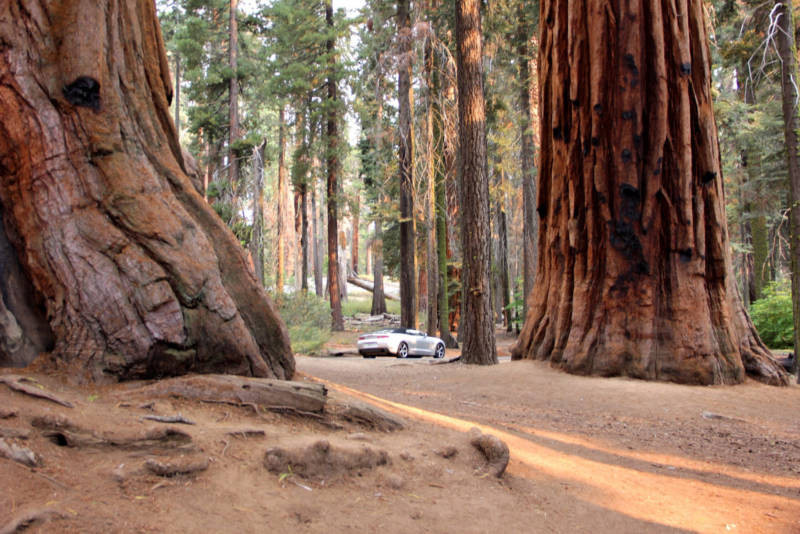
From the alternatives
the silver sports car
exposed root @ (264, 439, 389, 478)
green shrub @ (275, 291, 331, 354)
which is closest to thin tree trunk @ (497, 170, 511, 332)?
green shrub @ (275, 291, 331, 354)

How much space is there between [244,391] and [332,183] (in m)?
24.9

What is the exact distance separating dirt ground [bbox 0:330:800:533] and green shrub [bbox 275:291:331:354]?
1278cm

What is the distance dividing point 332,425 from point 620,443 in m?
3.74

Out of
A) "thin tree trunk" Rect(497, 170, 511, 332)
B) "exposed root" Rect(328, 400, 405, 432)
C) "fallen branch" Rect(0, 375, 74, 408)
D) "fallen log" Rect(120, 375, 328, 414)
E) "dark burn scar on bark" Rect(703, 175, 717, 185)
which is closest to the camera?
"fallen branch" Rect(0, 375, 74, 408)

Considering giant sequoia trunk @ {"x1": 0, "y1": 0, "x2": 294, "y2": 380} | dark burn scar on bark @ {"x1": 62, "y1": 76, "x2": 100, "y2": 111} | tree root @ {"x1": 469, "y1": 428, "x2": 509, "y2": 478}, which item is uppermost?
dark burn scar on bark @ {"x1": 62, "y1": 76, "x2": 100, "y2": 111}

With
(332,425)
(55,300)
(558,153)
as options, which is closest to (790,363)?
(558,153)

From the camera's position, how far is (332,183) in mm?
28828

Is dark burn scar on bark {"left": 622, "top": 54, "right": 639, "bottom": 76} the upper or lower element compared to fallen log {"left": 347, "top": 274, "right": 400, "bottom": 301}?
upper

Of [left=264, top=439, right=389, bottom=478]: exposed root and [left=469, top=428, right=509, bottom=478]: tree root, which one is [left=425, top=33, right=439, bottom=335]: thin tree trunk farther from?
[left=264, top=439, right=389, bottom=478]: exposed root

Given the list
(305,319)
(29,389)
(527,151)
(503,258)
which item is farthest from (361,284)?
(29,389)

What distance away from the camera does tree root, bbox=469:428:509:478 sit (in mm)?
4719

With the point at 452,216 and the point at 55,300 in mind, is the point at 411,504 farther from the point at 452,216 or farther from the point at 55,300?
the point at 452,216

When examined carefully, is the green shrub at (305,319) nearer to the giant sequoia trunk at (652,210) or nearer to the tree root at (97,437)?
the giant sequoia trunk at (652,210)

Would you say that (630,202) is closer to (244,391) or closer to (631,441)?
(631,441)
